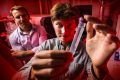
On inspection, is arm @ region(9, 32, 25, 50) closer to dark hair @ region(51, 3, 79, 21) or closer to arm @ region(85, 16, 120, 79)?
dark hair @ region(51, 3, 79, 21)

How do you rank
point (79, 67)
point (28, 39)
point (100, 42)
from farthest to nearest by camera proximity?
point (28, 39) < point (79, 67) < point (100, 42)

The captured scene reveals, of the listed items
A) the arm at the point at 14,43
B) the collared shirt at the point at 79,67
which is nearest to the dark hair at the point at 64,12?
the collared shirt at the point at 79,67

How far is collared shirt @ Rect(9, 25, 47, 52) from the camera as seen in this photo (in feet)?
6.56

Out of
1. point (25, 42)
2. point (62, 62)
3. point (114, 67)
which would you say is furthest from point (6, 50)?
point (25, 42)

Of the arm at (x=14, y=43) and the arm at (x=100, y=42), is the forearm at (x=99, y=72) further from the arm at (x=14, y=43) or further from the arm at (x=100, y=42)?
the arm at (x=14, y=43)

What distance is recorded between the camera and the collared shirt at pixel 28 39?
2.00 m

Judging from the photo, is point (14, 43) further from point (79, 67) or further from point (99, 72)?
point (99, 72)

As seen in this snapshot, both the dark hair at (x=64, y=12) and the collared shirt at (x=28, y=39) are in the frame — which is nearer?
the dark hair at (x=64, y=12)

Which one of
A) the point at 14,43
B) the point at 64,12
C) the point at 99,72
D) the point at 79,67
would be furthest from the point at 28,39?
the point at 99,72

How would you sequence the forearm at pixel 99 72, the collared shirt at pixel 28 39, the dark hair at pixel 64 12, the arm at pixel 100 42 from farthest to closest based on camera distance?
the collared shirt at pixel 28 39 → the dark hair at pixel 64 12 → the forearm at pixel 99 72 → the arm at pixel 100 42

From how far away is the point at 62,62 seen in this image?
598 mm

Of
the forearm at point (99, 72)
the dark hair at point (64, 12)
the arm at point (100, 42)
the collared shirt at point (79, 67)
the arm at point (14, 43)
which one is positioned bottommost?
the arm at point (14, 43)

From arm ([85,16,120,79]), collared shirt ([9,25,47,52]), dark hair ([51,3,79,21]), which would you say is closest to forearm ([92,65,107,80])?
arm ([85,16,120,79])

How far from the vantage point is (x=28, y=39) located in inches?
80.0
